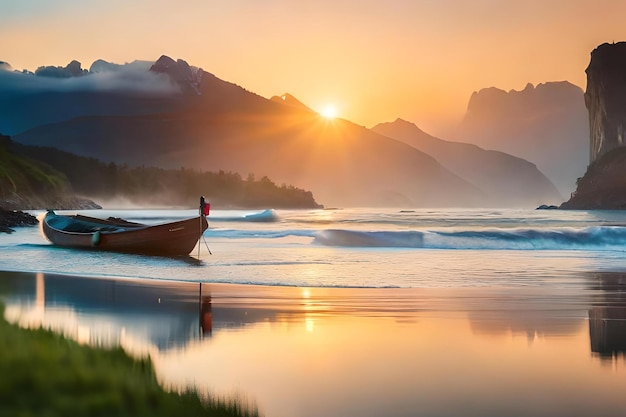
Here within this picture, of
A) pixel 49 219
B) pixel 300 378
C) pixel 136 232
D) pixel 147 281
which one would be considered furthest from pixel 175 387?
pixel 49 219

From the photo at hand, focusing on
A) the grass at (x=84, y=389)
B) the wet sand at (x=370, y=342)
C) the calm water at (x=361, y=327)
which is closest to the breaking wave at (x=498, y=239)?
the calm water at (x=361, y=327)

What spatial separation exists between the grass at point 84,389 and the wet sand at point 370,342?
538 mm

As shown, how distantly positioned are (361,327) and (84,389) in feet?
20.3

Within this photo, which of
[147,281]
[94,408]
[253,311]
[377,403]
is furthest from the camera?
[147,281]

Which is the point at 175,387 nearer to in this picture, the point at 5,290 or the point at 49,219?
the point at 5,290

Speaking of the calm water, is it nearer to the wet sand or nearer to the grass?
the wet sand

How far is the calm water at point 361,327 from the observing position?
890 centimetres

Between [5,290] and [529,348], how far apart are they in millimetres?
12932

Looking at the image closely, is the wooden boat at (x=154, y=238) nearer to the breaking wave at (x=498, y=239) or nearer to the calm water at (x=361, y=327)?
the calm water at (x=361, y=327)

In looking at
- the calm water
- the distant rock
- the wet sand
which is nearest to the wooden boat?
the calm water

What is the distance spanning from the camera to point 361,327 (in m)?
13.5

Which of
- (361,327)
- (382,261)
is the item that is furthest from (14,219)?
(361,327)

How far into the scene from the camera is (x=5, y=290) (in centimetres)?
1923

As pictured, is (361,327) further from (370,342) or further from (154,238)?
(154,238)
